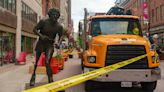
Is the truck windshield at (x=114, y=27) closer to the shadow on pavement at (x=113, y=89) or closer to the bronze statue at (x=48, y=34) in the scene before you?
the shadow on pavement at (x=113, y=89)

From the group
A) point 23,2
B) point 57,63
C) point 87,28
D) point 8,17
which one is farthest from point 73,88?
point 23,2

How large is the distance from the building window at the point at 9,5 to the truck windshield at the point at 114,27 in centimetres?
1106

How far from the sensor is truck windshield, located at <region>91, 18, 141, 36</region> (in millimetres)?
11453

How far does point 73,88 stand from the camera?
1153cm

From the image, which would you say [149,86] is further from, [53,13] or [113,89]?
[53,13]

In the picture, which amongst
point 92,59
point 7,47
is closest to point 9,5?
point 7,47

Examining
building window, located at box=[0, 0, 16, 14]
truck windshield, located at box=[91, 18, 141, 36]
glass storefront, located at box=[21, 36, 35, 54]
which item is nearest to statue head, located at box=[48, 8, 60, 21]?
truck windshield, located at box=[91, 18, 141, 36]

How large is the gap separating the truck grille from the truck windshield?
160 centimetres

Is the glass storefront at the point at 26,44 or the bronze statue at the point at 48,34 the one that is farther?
the glass storefront at the point at 26,44

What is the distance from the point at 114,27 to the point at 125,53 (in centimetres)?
189

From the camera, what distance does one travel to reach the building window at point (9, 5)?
71.3ft

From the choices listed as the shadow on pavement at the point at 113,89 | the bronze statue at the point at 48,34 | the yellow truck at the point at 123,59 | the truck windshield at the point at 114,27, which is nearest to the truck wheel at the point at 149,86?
the yellow truck at the point at 123,59

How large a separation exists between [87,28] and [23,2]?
61.0ft

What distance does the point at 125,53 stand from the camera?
9.85 m
